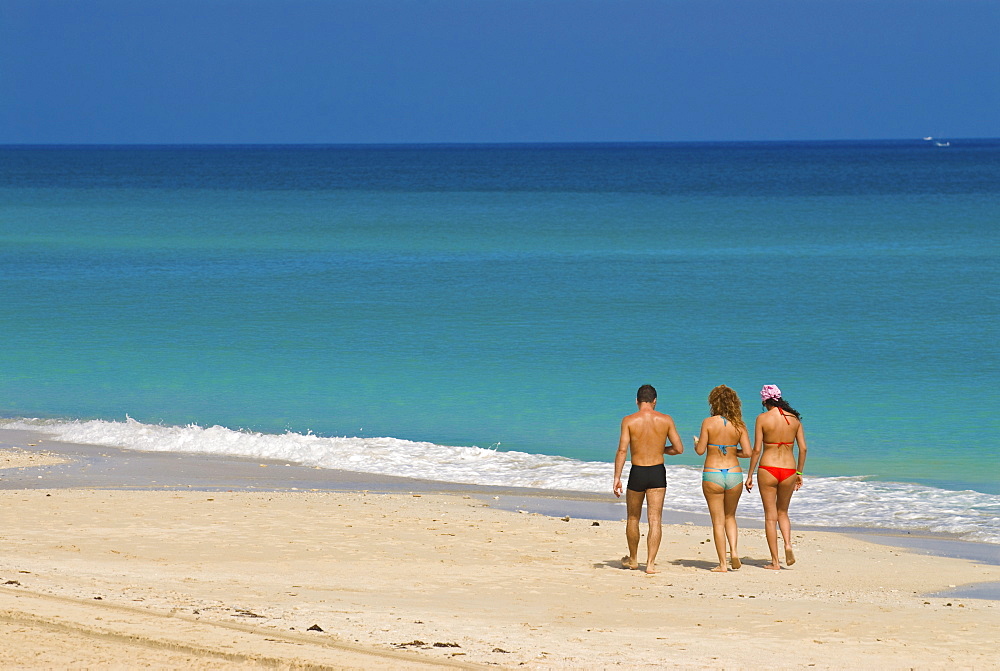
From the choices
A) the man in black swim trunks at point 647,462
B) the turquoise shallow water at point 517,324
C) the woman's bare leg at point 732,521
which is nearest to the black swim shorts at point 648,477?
the man in black swim trunks at point 647,462

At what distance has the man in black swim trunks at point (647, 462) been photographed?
8.55 m

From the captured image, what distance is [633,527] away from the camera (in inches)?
338

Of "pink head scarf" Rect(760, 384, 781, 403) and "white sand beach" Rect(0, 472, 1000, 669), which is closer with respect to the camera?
"white sand beach" Rect(0, 472, 1000, 669)

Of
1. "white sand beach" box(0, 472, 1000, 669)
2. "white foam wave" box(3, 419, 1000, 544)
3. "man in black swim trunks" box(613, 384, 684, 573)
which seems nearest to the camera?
"white sand beach" box(0, 472, 1000, 669)

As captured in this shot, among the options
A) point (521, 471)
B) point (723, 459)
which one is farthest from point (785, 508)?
point (521, 471)

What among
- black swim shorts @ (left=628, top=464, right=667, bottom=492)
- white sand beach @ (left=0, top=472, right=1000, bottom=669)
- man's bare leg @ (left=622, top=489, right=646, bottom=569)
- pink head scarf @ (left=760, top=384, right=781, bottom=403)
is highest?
pink head scarf @ (left=760, top=384, right=781, bottom=403)

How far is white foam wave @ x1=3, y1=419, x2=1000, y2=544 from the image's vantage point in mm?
11258

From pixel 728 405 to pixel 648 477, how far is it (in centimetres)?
76

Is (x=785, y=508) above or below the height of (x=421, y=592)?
above

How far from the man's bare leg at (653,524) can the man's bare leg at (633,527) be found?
0.26 ft

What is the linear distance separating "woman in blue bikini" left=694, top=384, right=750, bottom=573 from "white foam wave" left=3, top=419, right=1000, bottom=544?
8.50ft

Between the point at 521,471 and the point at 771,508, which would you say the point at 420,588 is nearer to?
the point at 771,508

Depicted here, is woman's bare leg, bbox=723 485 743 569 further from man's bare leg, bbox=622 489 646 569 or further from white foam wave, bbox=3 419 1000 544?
white foam wave, bbox=3 419 1000 544

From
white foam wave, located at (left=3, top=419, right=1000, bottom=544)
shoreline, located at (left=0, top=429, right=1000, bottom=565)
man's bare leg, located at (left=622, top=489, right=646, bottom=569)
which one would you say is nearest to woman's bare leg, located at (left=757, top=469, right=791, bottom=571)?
man's bare leg, located at (left=622, top=489, right=646, bottom=569)
